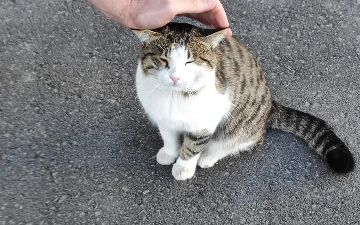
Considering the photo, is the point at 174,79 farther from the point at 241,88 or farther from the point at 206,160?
the point at 206,160

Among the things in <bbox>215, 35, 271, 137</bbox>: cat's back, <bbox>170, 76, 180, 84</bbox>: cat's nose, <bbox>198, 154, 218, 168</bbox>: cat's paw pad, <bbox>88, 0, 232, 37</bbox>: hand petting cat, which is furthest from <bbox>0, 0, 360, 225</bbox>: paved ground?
<bbox>170, 76, 180, 84</bbox>: cat's nose

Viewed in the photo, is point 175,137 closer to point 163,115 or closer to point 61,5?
point 163,115

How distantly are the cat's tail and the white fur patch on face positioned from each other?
2.03 feet

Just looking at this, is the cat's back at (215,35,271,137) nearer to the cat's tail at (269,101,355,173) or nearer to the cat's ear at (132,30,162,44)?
the cat's tail at (269,101,355,173)

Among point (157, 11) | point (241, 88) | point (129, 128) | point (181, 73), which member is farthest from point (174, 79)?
point (129, 128)

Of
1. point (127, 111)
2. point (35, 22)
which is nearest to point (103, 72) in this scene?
point (127, 111)

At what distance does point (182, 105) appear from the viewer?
177cm

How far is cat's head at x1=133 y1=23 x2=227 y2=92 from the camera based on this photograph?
157cm

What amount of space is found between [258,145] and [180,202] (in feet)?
1.44

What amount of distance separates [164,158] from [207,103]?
446 millimetres

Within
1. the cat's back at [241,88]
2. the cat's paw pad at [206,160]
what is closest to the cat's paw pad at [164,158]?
the cat's paw pad at [206,160]

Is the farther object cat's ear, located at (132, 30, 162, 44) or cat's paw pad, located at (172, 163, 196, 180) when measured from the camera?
cat's paw pad, located at (172, 163, 196, 180)

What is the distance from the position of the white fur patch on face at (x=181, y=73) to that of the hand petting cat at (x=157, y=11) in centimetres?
16

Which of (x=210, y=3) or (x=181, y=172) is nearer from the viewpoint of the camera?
(x=210, y=3)
